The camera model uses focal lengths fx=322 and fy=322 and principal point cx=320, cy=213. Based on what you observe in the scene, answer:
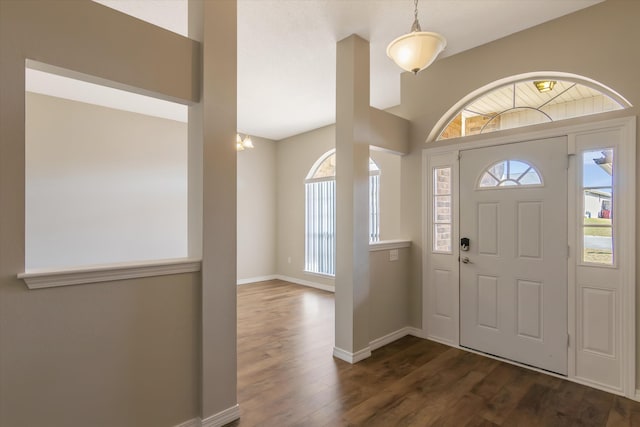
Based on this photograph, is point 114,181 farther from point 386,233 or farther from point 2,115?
point 386,233

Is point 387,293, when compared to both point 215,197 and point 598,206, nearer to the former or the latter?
point 598,206

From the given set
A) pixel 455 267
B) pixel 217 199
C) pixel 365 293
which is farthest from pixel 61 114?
pixel 455 267

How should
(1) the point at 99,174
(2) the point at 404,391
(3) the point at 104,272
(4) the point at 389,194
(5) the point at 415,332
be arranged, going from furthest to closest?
(4) the point at 389,194 → (1) the point at 99,174 → (5) the point at 415,332 → (2) the point at 404,391 → (3) the point at 104,272

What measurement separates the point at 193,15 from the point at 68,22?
755 mm

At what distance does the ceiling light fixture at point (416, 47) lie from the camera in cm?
196

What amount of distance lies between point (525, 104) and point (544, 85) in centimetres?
22

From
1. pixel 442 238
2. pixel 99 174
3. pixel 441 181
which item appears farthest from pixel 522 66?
pixel 99 174

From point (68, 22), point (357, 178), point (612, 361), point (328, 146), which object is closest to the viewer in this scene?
point (68, 22)

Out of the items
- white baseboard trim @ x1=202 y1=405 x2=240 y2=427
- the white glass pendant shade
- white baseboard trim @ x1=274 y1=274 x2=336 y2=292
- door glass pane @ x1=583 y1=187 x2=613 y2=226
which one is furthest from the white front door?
white baseboard trim @ x1=274 y1=274 x2=336 y2=292

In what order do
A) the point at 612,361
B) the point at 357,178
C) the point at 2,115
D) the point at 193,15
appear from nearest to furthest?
1. the point at 2,115
2. the point at 193,15
3. the point at 612,361
4. the point at 357,178

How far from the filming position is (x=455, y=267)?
3580 millimetres

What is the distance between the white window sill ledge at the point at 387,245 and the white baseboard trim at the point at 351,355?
1.04 metres

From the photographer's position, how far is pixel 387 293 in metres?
3.70

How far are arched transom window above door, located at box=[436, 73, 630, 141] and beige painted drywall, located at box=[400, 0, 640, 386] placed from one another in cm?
9
